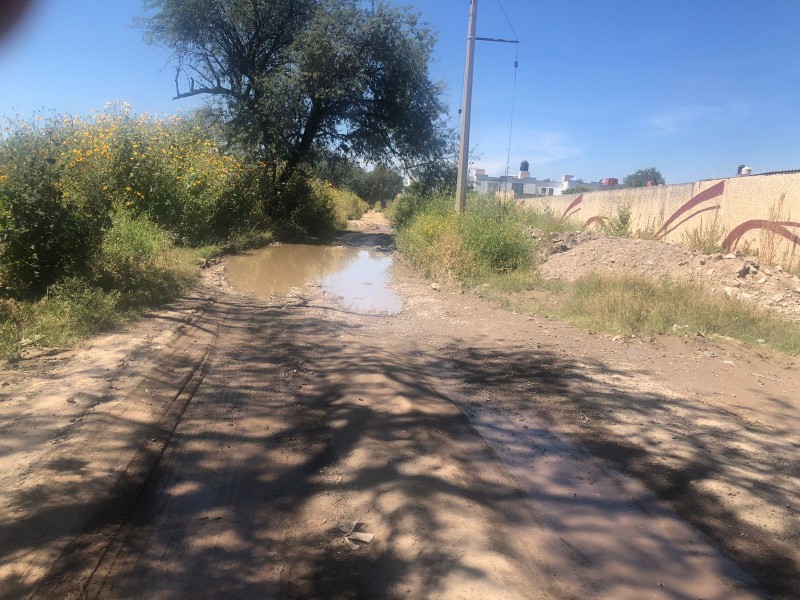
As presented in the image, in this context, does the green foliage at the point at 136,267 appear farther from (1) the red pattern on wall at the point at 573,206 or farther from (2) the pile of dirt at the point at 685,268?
(1) the red pattern on wall at the point at 573,206

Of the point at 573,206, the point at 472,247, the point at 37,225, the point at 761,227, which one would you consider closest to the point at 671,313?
the point at 472,247

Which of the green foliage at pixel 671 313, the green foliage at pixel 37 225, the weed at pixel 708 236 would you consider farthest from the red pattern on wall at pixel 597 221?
the green foliage at pixel 37 225

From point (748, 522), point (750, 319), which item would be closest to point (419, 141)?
point (750, 319)

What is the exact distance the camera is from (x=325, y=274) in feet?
44.7

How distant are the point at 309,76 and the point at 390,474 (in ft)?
59.7

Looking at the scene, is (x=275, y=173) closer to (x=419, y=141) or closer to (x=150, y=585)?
(x=419, y=141)

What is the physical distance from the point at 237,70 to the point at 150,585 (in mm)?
22988

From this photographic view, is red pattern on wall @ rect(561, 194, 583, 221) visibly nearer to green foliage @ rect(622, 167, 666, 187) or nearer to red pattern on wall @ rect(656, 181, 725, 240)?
red pattern on wall @ rect(656, 181, 725, 240)

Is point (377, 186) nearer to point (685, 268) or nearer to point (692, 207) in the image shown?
point (692, 207)

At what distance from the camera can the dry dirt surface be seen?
276 centimetres

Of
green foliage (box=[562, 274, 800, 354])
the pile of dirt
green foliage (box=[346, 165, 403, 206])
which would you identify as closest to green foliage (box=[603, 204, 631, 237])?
the pile of dirt

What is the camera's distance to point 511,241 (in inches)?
520

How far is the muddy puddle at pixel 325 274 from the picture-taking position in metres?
10.4

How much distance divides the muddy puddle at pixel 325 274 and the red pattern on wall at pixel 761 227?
8.13m
